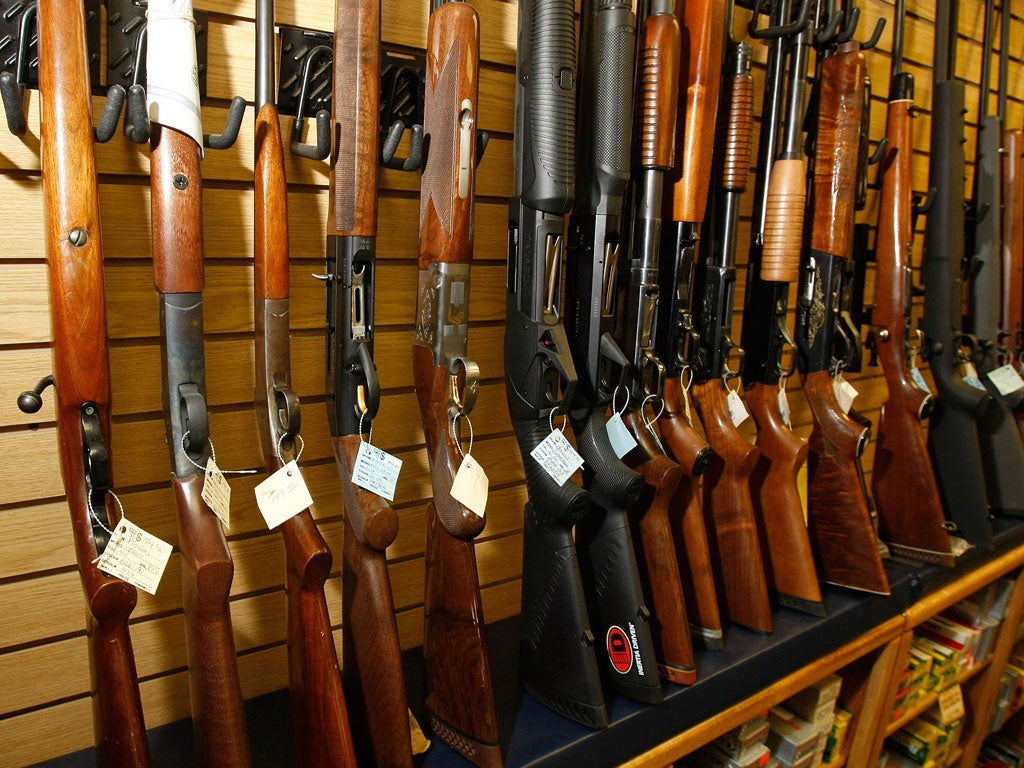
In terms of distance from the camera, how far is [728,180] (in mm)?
1534

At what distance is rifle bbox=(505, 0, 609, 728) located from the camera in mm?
1160

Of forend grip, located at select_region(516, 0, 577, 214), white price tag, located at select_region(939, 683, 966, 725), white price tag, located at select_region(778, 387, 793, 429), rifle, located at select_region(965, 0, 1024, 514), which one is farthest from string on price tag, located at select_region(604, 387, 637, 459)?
white price tag, located at select_region(939, 683, 966, 725)

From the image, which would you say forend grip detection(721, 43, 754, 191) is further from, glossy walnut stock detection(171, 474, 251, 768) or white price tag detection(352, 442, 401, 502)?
glossy walnut stock detection(171, 474, 251, 768)

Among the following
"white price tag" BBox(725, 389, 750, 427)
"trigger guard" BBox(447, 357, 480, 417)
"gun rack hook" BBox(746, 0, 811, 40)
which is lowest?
"white price tag" BBox(725, 389, 750, 427)

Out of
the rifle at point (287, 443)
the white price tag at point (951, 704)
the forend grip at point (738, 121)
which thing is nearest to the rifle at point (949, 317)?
the white price tag at point (951, 704)

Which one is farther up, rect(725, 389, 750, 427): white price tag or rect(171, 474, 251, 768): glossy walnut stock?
rect(725, 389, 750, 427): white price tag

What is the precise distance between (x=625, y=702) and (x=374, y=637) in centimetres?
51

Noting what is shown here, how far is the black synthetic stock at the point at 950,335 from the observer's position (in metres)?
2.01

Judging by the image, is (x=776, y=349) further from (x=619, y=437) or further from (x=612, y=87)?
(x=612, y=87)

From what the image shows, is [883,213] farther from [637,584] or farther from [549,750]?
[549,750]

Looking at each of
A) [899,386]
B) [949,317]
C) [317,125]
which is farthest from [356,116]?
[949,317]

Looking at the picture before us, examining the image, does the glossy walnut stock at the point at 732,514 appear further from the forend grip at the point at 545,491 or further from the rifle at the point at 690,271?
the forend grip at the point at 545,491

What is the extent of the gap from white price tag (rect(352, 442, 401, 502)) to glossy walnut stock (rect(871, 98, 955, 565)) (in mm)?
1437

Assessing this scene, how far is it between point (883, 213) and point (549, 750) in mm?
1593
